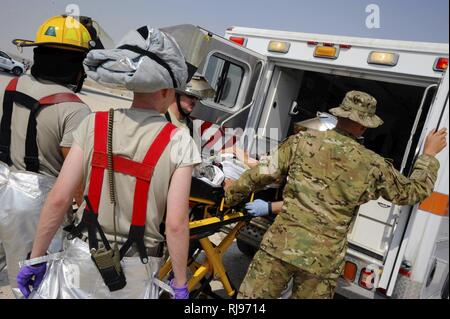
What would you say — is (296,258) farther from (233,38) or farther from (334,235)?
(233,38)

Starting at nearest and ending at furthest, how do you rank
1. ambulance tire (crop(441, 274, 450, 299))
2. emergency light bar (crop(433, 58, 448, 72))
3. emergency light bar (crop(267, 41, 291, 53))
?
1. emergency light bar (crop(433, 58, 448, 72))
2. ambulance tire (crop(441, 274, 450, 299))
3. emergency light bar (crop(267, 41, 291, 53))

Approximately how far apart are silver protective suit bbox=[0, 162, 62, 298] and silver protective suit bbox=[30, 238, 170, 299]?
53 cm

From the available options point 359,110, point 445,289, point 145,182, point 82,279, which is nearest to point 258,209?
point 359,110

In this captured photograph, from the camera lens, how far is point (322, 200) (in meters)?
2.58

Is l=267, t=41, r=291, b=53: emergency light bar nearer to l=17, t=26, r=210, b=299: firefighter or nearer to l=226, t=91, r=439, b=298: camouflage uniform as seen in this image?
l=226, t=91, r=439, b=298: camouflage uniform

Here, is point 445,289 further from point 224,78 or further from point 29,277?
point 29,277

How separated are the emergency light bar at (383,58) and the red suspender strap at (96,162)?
2936mm

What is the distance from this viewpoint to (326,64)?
416 centimetres

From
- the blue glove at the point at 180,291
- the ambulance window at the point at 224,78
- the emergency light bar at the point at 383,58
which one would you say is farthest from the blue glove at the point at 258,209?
the emergency light bar at the point at 383,58

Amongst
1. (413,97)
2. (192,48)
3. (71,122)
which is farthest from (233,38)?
(413,97)

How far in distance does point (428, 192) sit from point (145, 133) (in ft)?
6.59

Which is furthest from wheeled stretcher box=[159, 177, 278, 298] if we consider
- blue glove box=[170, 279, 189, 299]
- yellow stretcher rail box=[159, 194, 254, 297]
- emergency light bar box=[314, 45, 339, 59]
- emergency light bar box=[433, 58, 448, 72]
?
emergency light bar box=[433, 58, 448, 72]

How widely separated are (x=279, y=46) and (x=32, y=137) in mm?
3032

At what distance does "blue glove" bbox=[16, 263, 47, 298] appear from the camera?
6.20 feet
